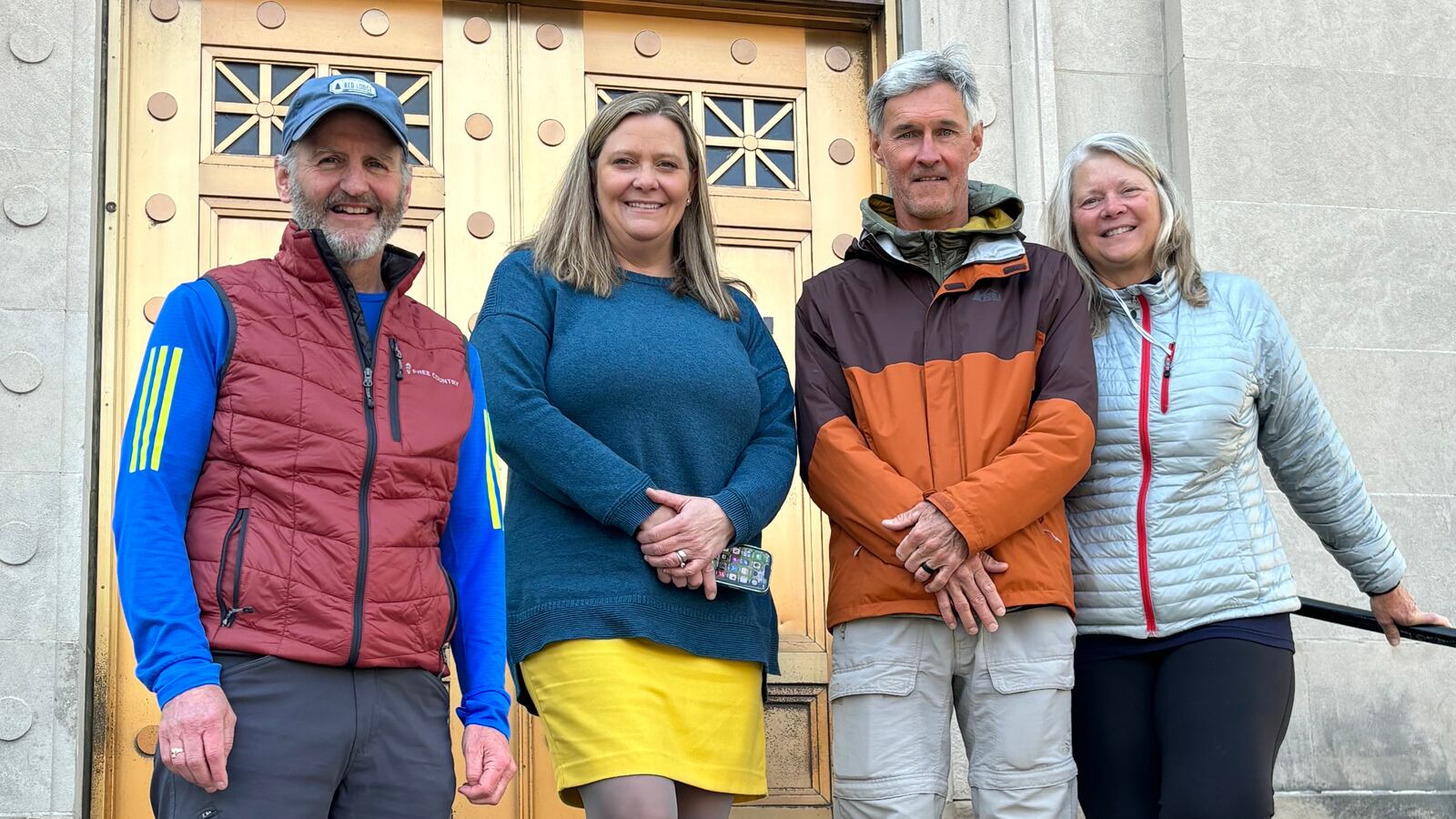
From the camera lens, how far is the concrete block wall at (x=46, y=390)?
4859 mm

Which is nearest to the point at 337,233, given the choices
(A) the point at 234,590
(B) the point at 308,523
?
(B) the point at 308,523

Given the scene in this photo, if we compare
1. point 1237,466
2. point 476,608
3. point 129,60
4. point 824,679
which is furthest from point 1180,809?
point 129,60

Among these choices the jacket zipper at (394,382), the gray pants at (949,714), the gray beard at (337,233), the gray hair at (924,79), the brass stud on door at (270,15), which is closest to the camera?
the jacket zipper at (394,382)

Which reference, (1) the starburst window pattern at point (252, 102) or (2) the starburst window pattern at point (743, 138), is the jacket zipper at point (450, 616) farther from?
(2) the starburst window pattern at point (743, 138)

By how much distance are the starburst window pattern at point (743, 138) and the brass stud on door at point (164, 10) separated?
1454 millimetres

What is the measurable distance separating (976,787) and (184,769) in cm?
164

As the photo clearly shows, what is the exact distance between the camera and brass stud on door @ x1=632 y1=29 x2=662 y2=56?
601 cm

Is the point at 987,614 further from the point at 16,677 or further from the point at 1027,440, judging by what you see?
A: the point at 16,677

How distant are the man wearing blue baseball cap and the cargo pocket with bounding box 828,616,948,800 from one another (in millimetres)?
799

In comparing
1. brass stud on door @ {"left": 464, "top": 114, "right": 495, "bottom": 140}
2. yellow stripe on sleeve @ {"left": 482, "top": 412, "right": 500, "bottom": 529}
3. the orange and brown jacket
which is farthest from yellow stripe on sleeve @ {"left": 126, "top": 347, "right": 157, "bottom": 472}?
brass stud on door @ {"left": 464, "top": 114, "right": 495, "bottom": 140}

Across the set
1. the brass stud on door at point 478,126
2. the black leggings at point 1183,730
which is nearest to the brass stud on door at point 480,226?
the brass stud on door at point 478,126

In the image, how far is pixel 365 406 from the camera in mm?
2848

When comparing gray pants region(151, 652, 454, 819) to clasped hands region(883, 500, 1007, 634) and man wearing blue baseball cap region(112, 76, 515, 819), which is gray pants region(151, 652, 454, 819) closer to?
man wearing blue baseball cap region(112, 76, 515, 819)

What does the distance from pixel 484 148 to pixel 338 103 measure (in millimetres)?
2885
